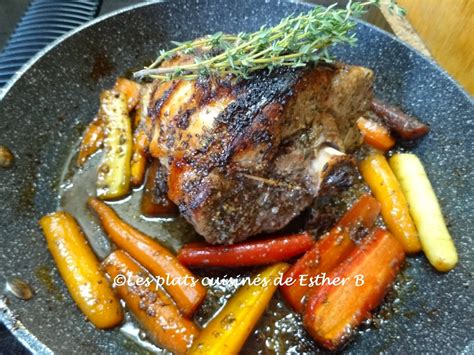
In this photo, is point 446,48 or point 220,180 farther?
point 446,48

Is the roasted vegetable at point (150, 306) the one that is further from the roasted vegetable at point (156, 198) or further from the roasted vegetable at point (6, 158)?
the roasted vegetable at point (6, 158)

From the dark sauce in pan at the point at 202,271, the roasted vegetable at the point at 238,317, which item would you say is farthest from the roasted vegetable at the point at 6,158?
the roasted vegetable at the point at 238,317

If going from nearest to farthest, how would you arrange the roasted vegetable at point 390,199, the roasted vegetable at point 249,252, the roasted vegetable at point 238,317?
the roasted vegetable at point 238,317
the roasted vegetable at point 249,252
the roasted vegetable at point 390,199

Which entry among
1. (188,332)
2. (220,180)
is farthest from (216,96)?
(188,332)

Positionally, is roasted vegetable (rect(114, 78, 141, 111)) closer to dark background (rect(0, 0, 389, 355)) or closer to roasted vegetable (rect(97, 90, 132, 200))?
roasted vegetable (rect(97, 90, 132, 200))

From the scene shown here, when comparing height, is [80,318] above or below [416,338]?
above

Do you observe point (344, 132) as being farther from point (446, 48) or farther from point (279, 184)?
point (446, 48)
